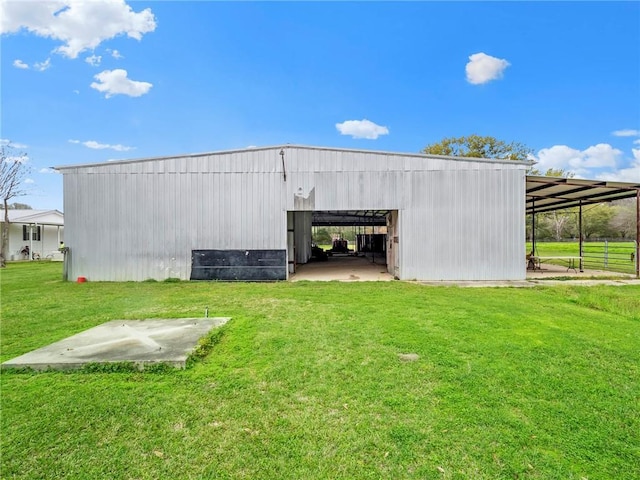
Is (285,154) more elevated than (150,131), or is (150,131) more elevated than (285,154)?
(150,131)

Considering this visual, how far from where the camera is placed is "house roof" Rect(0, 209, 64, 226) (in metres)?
18.9

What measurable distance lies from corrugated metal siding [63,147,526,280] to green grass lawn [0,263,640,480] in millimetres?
4917

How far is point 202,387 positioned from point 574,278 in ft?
37.7

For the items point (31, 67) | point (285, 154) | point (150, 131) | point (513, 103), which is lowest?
point (285, 154)

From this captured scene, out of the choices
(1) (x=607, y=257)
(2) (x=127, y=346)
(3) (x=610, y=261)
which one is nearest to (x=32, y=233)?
(2) (x=127, y=346)

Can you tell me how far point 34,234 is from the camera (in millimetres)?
20172

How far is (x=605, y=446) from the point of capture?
77.9 inches

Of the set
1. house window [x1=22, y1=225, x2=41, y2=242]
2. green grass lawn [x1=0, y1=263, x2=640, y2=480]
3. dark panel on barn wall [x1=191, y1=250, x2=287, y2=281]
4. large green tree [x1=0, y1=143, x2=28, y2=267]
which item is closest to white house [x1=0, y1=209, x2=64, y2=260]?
house window [x1=22, y1=225, x2=41, y2=242]

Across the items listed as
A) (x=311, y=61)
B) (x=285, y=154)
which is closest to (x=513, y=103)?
(x=311, y=61)

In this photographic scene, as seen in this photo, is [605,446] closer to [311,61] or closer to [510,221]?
[510,221]

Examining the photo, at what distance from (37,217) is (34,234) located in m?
1.14

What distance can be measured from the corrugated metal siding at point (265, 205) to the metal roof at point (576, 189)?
1.39 m

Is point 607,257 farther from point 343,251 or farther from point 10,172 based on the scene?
A: point 10,172

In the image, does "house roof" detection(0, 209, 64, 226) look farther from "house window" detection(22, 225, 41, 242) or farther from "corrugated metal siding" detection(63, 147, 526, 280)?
"corrugated metal siding" detection(63, 147, 526, 280)
